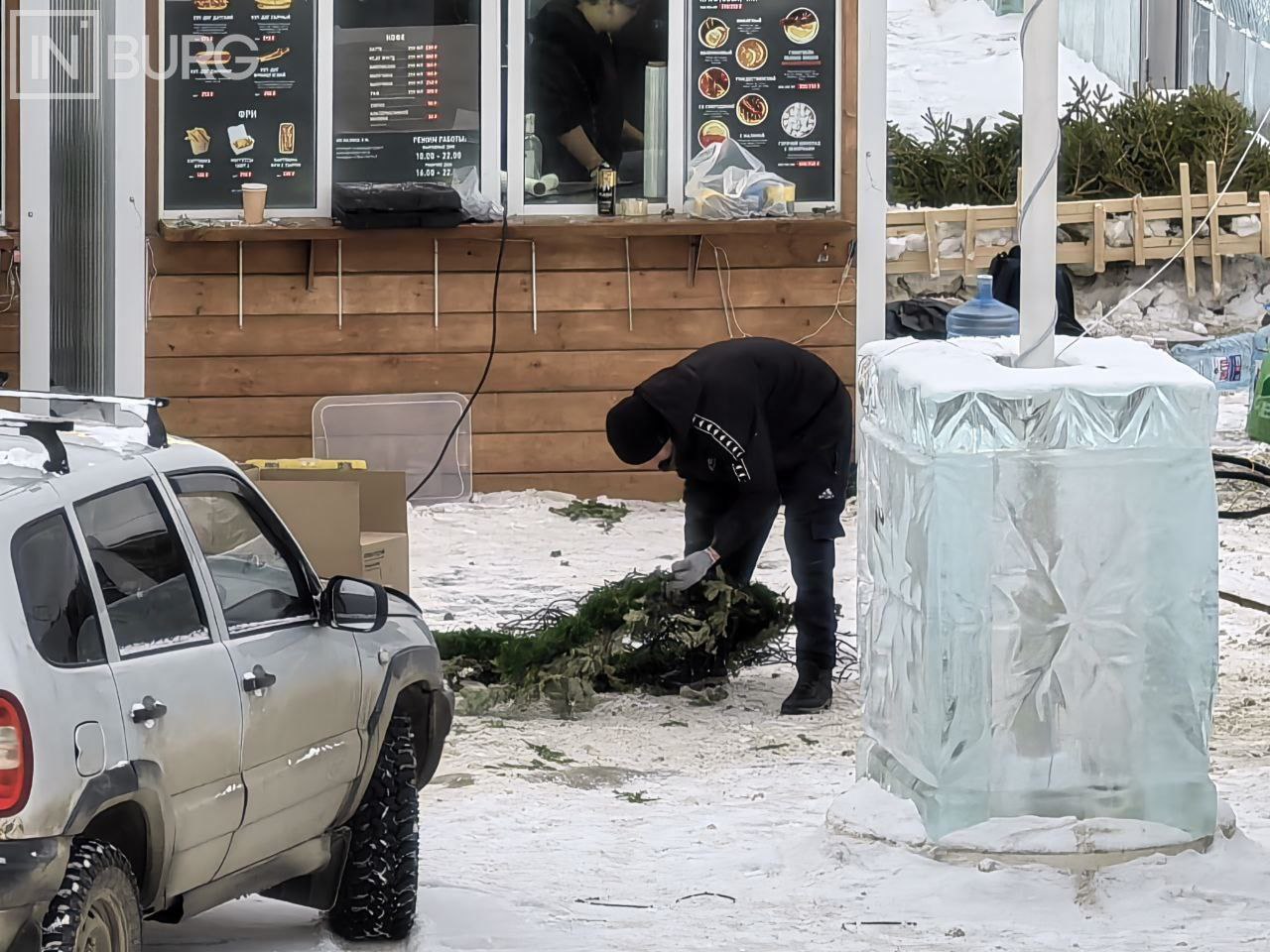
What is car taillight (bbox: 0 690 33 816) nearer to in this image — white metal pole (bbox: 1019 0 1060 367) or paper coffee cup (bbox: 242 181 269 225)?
white metal pole (bbox: 1019 0 1060 367)

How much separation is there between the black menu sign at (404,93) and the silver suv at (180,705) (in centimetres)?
792

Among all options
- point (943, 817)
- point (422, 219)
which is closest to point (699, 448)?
point (943, 817)

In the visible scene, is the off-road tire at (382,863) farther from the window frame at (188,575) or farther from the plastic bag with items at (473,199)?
the plastic bag with items at (473,199)

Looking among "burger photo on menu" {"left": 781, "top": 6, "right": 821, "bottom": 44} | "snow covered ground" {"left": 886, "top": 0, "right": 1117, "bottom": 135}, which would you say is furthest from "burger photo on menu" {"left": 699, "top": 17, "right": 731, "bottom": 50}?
"snow covered ground" {"left": 886, "top": 0, "right": 1117, "bottom": 135}

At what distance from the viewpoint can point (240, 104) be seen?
12.7m

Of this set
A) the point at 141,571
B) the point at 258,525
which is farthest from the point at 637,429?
the point at 141,571

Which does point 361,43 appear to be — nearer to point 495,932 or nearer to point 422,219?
point 422,219

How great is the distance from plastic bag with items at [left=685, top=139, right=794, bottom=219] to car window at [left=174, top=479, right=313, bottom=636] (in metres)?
7.96

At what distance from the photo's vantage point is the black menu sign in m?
12.7

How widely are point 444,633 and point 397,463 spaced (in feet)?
15.6

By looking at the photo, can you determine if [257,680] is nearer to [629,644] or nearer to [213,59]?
[629,644]

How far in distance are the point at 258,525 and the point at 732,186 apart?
8.21m

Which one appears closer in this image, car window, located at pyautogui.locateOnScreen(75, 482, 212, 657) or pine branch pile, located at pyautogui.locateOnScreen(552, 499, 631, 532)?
car window, located at pyautogui.locateOnScreen(75, 482, 212, 657)

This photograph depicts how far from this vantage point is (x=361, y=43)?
12.7 m
